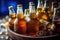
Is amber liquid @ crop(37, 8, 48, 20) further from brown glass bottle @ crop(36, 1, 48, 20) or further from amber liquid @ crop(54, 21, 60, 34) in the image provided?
amber liquid @ crop(54, 21, 60, 34)

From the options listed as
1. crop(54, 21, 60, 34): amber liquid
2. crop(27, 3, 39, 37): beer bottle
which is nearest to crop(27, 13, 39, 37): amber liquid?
crop(27, 3, 39, 37): beer bottle

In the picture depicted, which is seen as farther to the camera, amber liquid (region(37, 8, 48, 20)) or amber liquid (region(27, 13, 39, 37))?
amber liquid (region(37, 8, 48, 20))

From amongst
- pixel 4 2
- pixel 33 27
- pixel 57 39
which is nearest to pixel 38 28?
pixel 33 27

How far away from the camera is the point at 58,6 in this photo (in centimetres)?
106

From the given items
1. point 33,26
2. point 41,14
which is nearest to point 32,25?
point 33,26

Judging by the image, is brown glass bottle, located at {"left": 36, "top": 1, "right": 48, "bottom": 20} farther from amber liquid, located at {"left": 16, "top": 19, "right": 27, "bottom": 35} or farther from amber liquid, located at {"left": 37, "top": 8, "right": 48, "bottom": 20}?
amber liquid, located at {"left": 16, "top": 19, "right": 27, "bottom": 35}

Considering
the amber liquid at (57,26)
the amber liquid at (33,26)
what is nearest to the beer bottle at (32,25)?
the amber liquid at (33,26)

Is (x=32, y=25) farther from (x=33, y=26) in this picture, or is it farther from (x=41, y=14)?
(x=41, y=14)

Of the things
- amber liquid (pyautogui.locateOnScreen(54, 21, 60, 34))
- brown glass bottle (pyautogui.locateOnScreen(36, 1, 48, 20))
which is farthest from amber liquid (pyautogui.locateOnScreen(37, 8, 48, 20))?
amber liquid (pyautogui.locateOnScreen(54, 21, 60, 34))

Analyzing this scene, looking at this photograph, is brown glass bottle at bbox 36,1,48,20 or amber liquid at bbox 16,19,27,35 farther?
brown glass bottle at bbox 36,1,48,20

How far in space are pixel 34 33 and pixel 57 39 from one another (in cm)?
14

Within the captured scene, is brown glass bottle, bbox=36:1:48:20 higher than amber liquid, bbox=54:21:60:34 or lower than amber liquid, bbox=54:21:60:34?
higher

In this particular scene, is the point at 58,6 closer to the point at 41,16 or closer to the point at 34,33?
the point at 41,16

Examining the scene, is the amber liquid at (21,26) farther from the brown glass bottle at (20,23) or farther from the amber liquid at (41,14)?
the amber liquid at (41,14)
